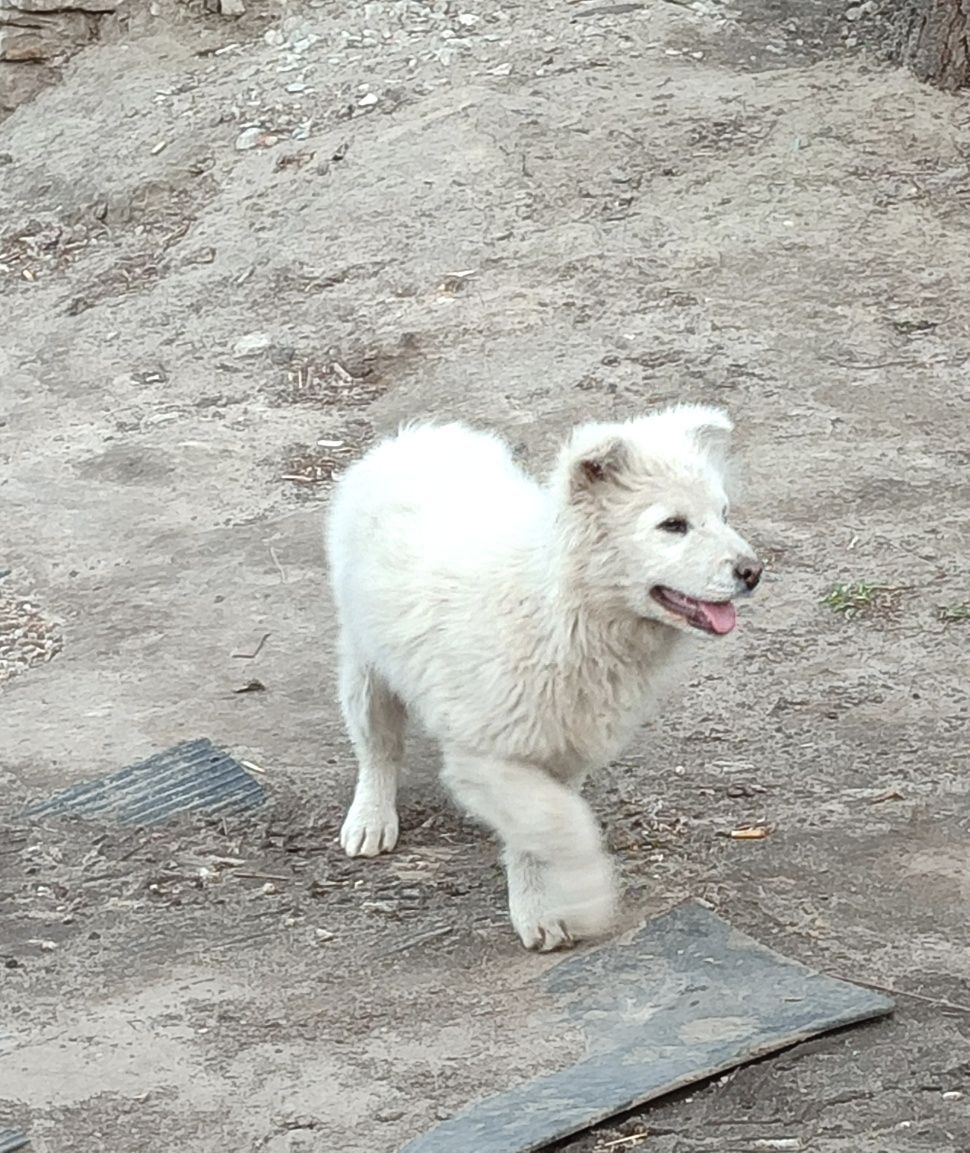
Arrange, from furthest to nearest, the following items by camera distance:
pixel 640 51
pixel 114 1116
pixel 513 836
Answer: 1. pixel 640 51
2. pixel 513 836
3. pixel 114 1116

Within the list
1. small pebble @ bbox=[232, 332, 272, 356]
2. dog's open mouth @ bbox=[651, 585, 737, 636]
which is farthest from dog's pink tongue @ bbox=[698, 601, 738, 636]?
small pebble @ bbox=[232, 332, 272, 356]

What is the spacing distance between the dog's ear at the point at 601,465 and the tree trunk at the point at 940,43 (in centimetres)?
652

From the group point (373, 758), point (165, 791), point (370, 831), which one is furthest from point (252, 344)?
point (370, 831)

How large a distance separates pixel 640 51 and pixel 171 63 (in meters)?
3.15

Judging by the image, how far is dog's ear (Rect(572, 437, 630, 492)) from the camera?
4457 millimetres

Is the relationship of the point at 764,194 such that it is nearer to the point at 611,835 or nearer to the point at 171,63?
the point at 171,63

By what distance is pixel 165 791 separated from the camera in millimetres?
5754

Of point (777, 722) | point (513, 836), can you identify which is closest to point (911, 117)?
point (777, 722)

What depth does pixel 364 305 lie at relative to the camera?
9.62m

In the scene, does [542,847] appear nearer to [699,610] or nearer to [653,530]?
[699,610]

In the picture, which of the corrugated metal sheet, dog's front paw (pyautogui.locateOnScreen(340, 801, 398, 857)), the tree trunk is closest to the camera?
dog's front paw (pyautogui.locateOnScreen(340, 801, 398, 857))

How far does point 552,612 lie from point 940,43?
6.66 meters

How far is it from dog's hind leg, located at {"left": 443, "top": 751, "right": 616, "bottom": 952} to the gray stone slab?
0.38ft

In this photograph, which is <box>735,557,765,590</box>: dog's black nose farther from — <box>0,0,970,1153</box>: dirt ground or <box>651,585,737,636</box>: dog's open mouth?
<box>0,0,970,1153</box>: dirt ground
